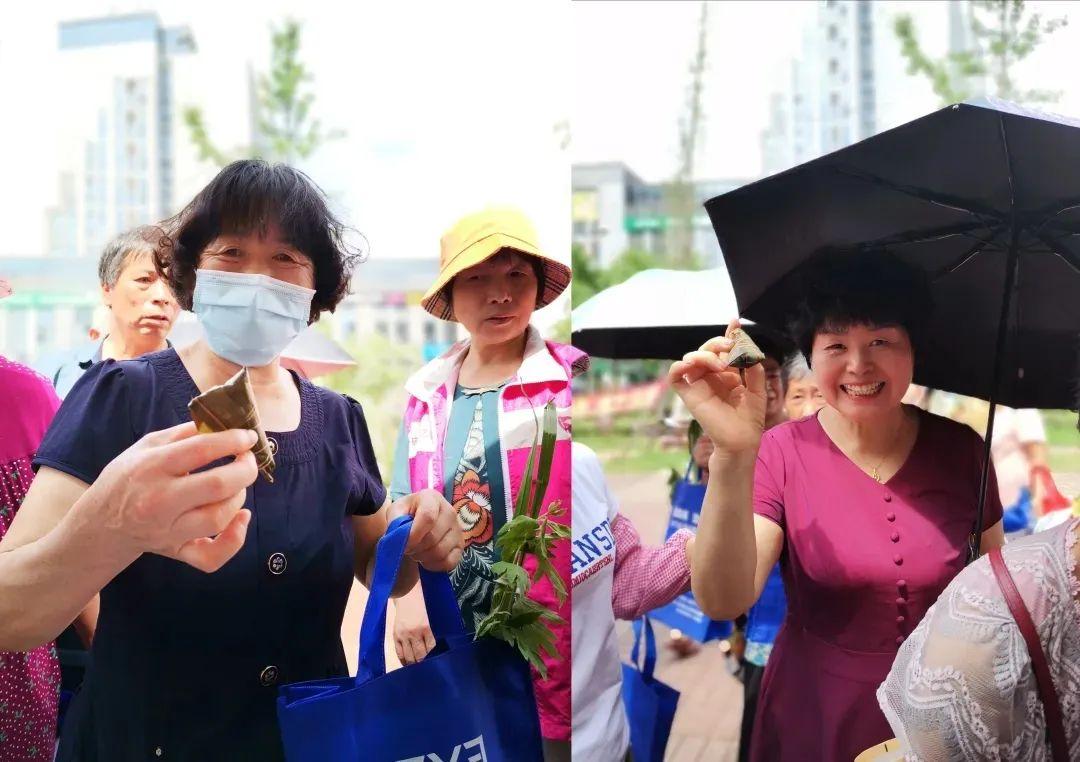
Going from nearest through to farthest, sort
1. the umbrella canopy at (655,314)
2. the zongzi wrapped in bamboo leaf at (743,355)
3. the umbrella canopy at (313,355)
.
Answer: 1. the zongzi wrapped in bamboo leaf at (743,355)
2. the umbrella canopy at (313,355)
3. the umbrella canopy at (655,314)

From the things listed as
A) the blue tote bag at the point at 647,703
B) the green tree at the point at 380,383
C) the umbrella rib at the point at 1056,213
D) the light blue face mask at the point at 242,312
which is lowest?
the blue tote bag at the point at 647,703

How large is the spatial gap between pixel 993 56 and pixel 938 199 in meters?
0.37

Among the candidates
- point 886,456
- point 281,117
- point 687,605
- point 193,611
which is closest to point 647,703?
point 687,605

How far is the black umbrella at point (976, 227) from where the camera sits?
1511 millimetres

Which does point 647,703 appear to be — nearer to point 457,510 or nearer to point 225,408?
→ point 457,510

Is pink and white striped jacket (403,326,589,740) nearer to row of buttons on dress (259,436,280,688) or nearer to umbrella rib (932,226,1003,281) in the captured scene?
row of buttons on dress (259,436,280,688)

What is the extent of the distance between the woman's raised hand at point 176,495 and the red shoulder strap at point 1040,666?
40.0 inches

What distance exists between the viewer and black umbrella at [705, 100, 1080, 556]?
1.51 m

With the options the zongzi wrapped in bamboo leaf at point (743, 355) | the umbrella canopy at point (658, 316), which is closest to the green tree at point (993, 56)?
the umbrella canopy at point (658, 316)

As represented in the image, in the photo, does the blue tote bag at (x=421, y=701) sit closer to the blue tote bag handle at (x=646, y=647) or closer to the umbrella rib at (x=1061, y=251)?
the blue tote bag handle at (x=646, y=647)

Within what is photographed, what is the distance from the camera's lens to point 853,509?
160 cm

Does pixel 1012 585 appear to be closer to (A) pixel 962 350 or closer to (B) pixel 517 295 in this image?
(A) pixel 962 350

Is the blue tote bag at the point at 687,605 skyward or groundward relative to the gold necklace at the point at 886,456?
groundward

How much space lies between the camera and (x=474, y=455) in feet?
5.70
